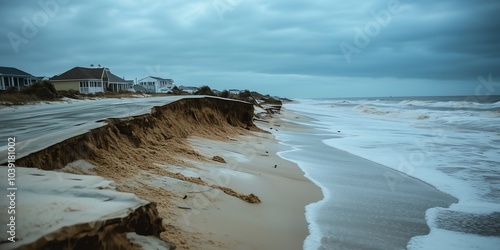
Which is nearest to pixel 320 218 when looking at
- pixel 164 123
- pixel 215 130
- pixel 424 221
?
pixel 424 221

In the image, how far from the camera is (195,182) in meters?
4.94

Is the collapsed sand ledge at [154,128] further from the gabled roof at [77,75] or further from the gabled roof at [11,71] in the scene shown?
the gabled roof at [11,71]

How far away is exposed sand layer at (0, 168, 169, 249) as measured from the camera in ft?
6.37

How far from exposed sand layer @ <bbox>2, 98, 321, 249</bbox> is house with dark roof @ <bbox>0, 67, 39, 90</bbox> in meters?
40.8

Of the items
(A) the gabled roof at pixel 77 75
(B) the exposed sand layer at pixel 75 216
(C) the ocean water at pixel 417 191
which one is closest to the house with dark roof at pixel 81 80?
(A) the gabled roof at pixel 77 75

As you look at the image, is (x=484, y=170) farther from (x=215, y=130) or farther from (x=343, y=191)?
(x=215, y=130)

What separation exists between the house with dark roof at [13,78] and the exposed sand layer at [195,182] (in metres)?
40.8

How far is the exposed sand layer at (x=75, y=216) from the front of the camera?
1.94m

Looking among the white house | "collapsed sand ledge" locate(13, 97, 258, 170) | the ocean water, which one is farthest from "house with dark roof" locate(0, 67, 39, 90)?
the ocean water

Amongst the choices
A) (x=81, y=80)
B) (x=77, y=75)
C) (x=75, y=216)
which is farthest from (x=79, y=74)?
(x=75, y=216)

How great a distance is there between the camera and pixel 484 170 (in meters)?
8.08

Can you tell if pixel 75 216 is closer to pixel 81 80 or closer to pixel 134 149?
pixel 134 149

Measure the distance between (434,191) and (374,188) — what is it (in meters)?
1.19

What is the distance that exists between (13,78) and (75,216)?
48789 mm
